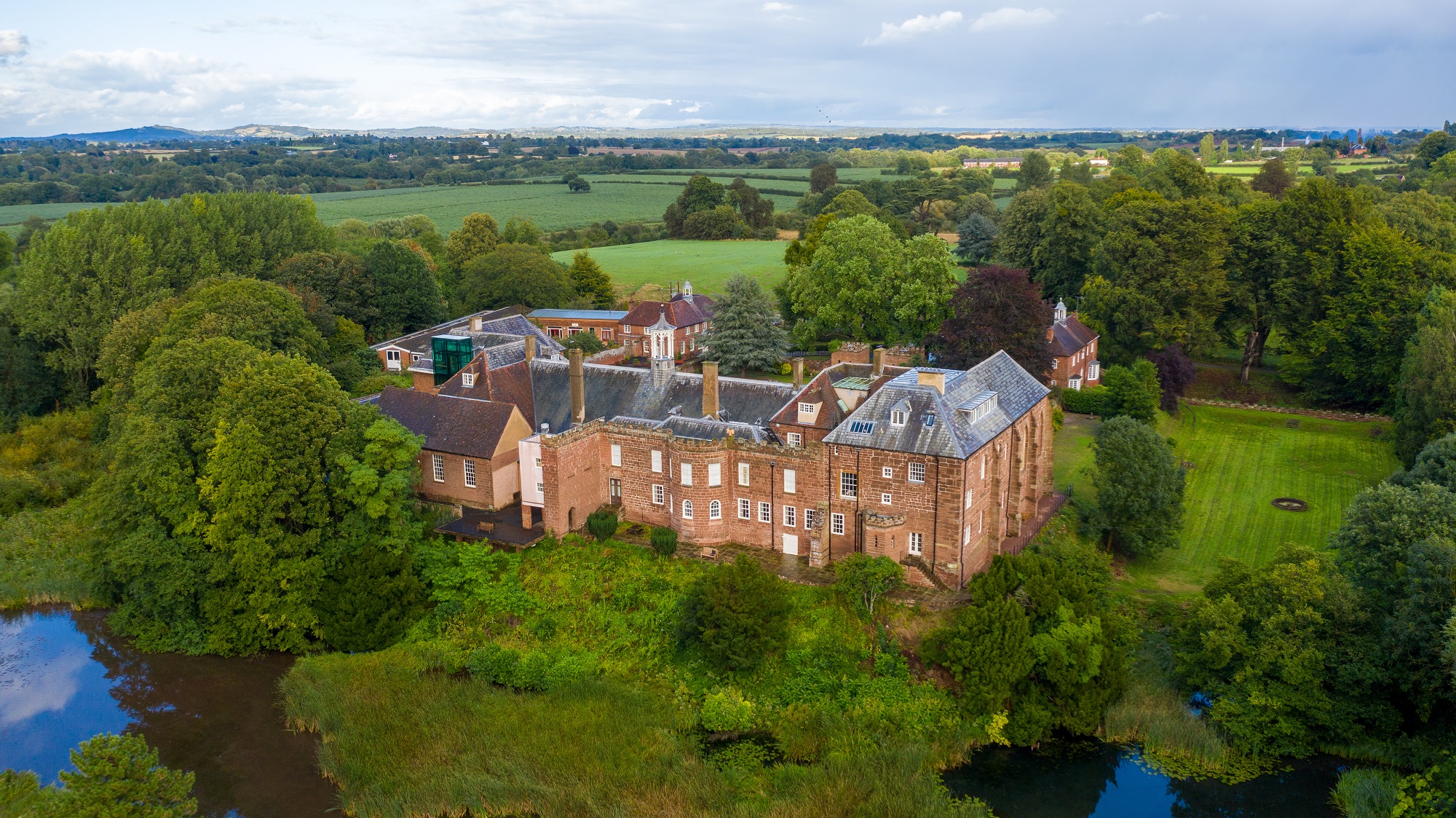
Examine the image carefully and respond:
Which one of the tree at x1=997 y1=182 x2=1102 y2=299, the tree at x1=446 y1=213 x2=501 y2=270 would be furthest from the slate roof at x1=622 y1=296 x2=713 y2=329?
the tree at x1=997 y1=182 x2=1102 y2=299

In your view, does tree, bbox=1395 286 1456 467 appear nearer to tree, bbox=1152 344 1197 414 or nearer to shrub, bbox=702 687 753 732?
tree, bbox=1152 344 1197 414

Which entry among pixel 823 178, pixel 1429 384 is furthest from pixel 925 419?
pixel 823 178

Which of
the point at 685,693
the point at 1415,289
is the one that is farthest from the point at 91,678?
the point at 1415,289

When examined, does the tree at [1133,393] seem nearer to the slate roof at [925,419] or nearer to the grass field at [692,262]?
the slate roof at [925,419]

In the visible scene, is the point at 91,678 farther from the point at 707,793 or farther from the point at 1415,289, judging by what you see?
the point at 1415,289

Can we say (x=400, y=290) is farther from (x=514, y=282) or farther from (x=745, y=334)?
(x=745, y=334)

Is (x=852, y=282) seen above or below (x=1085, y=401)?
above
